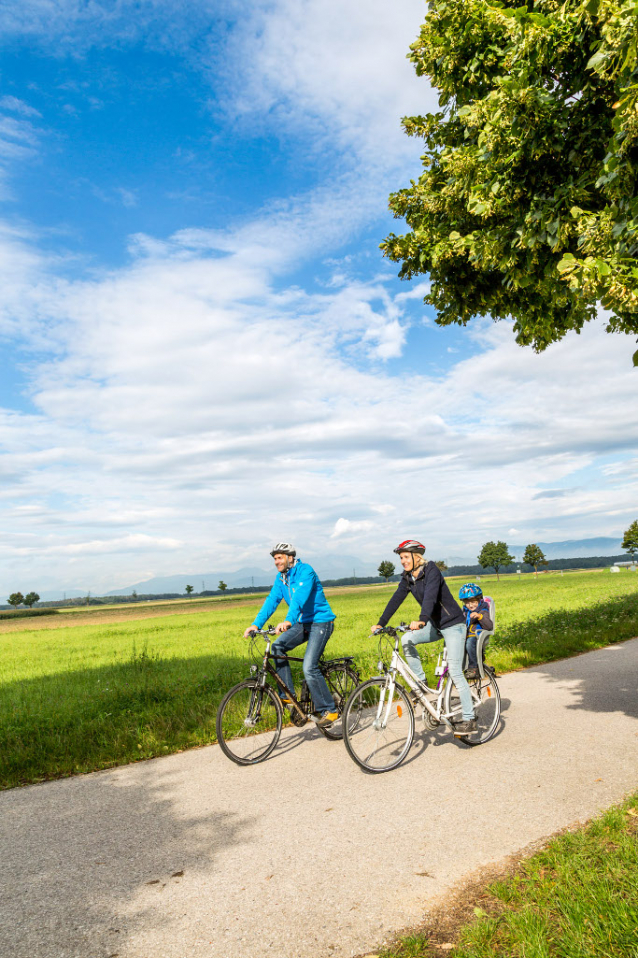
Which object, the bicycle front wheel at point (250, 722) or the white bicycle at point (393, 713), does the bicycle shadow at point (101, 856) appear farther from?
the white bicycle at point (393, 713)

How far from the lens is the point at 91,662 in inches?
850

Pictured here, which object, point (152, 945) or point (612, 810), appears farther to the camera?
point (612, 810)

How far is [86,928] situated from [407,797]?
278 centimetres

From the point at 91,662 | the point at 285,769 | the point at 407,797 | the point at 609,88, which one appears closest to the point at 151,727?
the point at 285,769

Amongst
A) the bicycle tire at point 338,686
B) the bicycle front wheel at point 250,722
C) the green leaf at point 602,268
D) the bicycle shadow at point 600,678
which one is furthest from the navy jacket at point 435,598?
the green leaf at point 602,268

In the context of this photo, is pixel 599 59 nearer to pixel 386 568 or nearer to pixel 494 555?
pixel 494 555

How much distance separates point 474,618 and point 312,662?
92.9 inches

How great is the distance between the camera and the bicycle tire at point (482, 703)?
6750mm

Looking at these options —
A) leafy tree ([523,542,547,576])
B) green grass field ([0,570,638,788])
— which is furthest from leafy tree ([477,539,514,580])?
green grass field ([0,570,638,788])

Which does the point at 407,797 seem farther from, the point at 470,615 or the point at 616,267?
the point at 616,267

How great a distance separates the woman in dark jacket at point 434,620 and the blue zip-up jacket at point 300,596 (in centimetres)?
90

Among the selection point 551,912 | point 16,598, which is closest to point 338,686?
point 551,912

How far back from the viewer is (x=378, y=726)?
6270mm

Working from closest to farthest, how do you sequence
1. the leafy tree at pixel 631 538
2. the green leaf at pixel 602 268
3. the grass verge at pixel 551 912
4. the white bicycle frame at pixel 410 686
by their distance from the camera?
the grass verge at pixel 551 912, the green leaf at pixel 602 268, the white bicycle frame at pixel 410 686, the leafy tree at pixel 631 538
